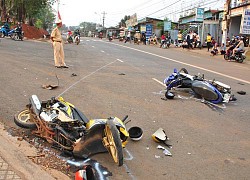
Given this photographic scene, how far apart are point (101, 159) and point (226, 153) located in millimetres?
1972

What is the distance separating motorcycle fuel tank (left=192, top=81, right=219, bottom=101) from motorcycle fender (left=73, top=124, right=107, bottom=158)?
4183 mm

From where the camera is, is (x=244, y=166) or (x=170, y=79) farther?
(x=170, y=79)

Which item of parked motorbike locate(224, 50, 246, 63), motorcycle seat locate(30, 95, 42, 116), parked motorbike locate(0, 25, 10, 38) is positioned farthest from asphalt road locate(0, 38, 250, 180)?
parked motorbike locate(0, 25, 10, 38)

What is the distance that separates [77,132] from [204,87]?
436cm

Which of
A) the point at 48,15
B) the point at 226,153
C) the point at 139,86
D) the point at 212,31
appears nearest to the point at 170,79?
the point at 139,86

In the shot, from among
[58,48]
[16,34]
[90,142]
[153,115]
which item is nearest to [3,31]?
[16,34]

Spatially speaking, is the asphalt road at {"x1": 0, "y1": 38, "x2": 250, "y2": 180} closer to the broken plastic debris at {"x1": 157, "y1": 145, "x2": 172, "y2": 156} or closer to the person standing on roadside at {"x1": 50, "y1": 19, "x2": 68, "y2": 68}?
the broken plastic debris at {"x1": 157, "y1": 145, "x2": 172, "y2": 156}

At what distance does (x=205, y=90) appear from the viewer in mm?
7398

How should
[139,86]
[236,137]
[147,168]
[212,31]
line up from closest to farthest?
1. [147,168]
2. [236,137]
3. [139,86]
4. [212,31]

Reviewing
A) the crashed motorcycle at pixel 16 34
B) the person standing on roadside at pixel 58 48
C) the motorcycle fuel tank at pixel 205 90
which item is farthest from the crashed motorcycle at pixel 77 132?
the crashed motorcycle at pixel 16 34

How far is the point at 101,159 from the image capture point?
4059 mm

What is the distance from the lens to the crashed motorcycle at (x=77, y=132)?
3.69m

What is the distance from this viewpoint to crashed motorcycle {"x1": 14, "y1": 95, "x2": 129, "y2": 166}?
12.1 feet

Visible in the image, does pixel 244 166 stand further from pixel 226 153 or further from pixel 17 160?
pixel 17 160
